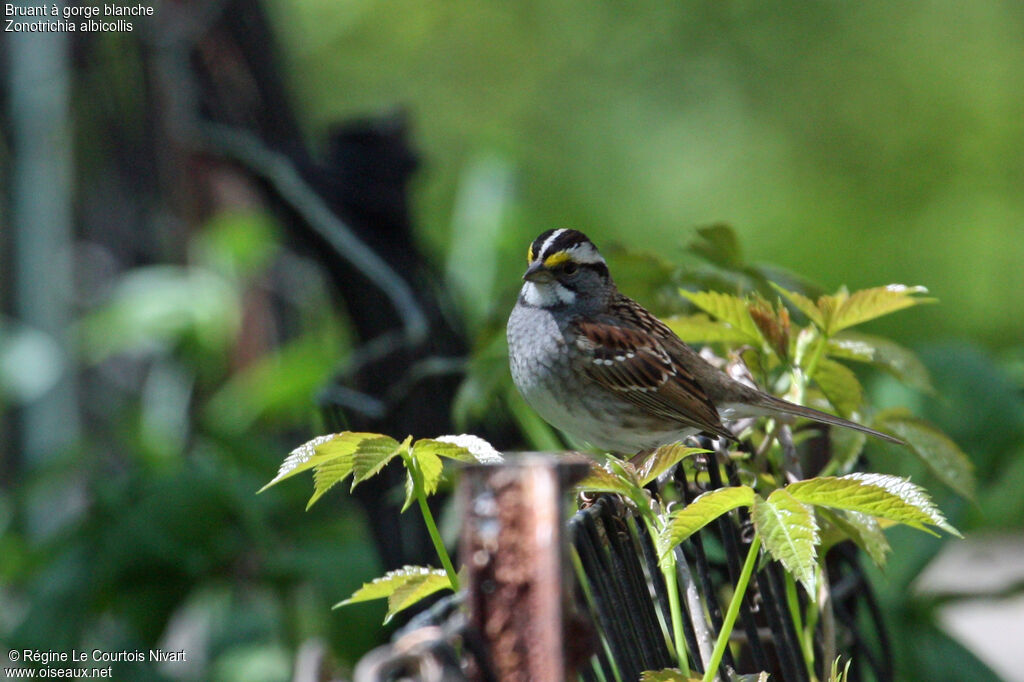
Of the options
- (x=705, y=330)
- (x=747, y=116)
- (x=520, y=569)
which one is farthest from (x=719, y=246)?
(x=747, y=116)

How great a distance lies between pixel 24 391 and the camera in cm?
291

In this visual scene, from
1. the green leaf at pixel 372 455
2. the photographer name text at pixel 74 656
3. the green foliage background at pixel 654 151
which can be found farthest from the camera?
the green foliage background at pixel 654 151

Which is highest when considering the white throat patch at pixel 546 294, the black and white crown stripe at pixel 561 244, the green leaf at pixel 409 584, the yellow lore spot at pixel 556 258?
the black and white crown stripe at pixel 561 244

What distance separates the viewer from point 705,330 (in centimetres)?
107

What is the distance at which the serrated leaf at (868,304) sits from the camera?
3.17 feet

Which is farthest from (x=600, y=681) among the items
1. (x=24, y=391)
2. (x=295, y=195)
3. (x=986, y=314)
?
(x=986, y=314)

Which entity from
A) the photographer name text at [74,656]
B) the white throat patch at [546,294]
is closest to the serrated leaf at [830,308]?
the white throat patch at [546,294]

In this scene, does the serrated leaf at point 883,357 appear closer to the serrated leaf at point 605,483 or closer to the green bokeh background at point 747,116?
the serrated leaf at point 605,483

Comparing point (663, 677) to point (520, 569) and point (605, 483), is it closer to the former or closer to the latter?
point (605, 483)

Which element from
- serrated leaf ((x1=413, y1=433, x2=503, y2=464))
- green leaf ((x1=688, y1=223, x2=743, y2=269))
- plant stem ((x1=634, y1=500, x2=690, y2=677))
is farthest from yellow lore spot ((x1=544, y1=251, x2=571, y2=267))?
serrated leaf ((x1=413, y1=433, x2=503, y2=464))

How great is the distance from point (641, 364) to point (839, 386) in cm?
51

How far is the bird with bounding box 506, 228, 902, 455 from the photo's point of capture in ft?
4.79

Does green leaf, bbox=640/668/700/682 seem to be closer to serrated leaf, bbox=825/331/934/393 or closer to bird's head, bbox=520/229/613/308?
serrated leaf, bbox=825/331/934/393

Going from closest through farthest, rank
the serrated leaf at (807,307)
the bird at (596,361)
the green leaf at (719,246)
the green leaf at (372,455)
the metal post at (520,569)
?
the metal post at (520,569), the green leaf at (372,455), the serrated leaf at (807,307), the green leaf at (719,246), the bird at (596,361)
